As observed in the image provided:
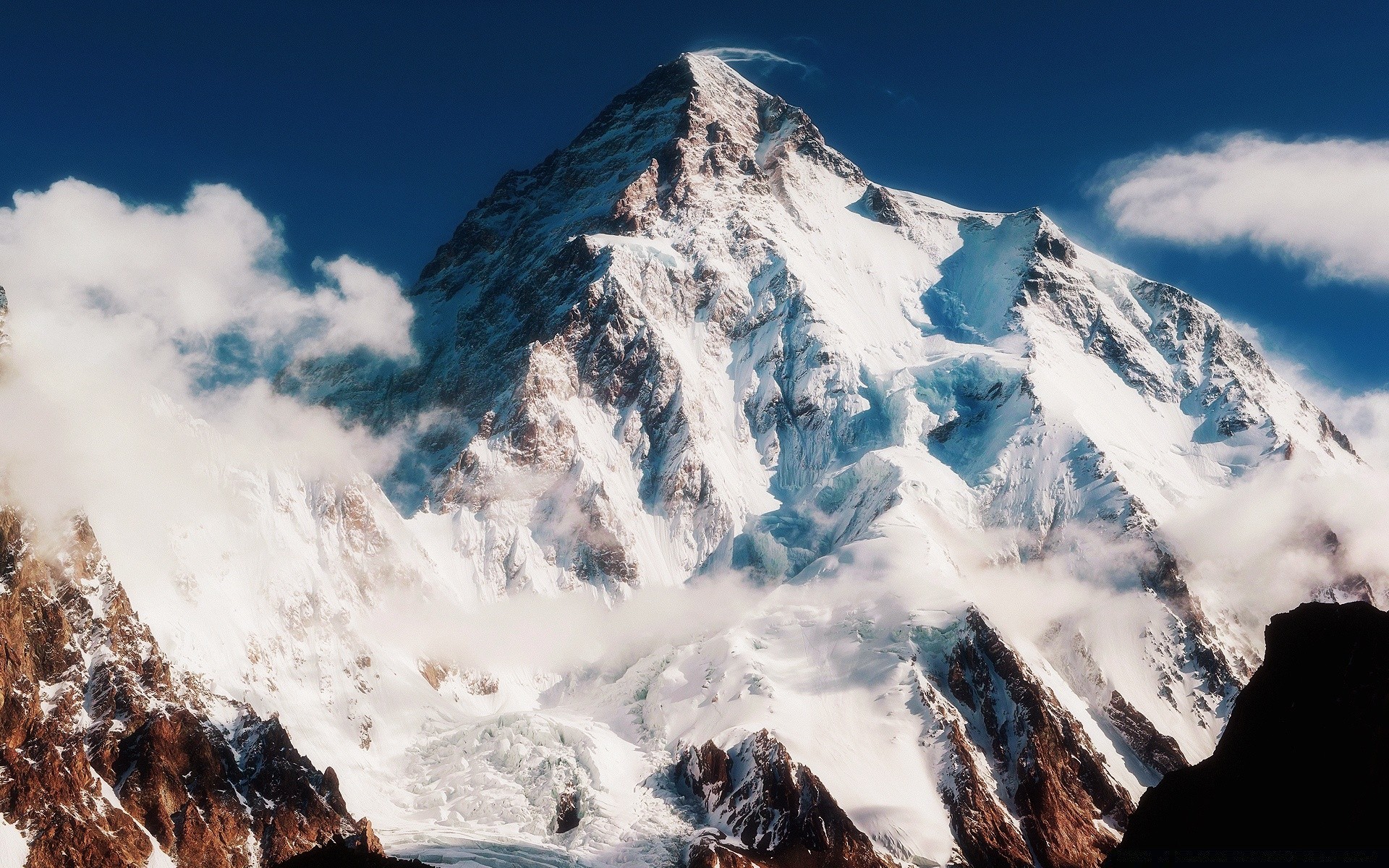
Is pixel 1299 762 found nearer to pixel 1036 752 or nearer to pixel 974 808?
pixel 974 808

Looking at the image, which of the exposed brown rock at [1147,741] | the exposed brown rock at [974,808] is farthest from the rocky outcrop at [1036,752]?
the exposed brown rock at [1147,741]

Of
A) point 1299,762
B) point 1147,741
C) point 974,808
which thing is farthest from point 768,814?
point 1299,762

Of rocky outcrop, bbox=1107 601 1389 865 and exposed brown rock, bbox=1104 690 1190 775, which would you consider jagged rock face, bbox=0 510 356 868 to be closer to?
rocky outcrop, bbox=1107 601 1389 865

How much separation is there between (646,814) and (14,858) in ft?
289

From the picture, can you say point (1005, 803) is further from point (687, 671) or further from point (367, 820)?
point (367, 820)

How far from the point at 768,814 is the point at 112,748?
91004 mm

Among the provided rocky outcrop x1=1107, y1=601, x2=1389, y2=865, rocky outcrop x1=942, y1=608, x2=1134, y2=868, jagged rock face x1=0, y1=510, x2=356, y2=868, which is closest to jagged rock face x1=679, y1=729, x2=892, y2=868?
rocky outcrop x1=942, y1=608, x2=1134, y2=868

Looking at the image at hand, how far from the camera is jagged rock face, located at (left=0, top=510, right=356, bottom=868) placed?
323 feet

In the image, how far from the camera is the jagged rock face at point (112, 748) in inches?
3873

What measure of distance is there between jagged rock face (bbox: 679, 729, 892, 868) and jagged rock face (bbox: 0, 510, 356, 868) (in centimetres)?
5606

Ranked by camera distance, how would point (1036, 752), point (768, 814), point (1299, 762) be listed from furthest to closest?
point (1036, 752) → point (768, 814) → point (1299, 762)

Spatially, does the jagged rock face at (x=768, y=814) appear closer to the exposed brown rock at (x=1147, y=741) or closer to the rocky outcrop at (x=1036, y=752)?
the rocky outcrop at (x=1036, y=752)

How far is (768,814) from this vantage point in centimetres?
14912

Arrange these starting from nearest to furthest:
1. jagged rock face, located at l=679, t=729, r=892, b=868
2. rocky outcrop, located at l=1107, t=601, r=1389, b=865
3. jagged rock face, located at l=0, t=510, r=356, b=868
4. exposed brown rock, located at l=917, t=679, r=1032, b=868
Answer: rocky outcrop, located at l=1107, t=601, r=1389, b=865
jagged rock face, located at l=0, t=510, r=356, b=868
jagged rock face, located at l=679, t=729, r=892, b=868
exposed brown rock, located at l=917, t=679, r=1032, b=868
